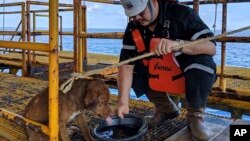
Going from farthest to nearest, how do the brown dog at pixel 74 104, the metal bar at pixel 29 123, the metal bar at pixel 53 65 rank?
the brown dog at pixel 74 104 → the metal bar at pixel 29 123 → the metal bar at pixel 53 65

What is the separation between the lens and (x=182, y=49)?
2633 millimetres

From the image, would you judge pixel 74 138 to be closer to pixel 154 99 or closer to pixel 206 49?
pixel 154 99

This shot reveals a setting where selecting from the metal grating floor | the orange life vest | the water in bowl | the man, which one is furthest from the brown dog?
the orange life vest

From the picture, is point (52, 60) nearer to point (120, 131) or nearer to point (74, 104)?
point (74, 104)

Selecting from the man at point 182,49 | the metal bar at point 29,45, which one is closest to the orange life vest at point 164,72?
the man at point 182,49

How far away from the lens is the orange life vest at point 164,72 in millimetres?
2900

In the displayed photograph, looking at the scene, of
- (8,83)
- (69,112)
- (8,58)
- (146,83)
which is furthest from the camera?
(8,58)

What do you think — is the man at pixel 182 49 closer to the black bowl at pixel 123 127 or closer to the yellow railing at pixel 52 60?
the black bowl at pixel 123 127

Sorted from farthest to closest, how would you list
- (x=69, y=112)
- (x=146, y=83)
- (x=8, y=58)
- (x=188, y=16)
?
1. (x=8, y=58)
2. (x=146, y=83)
3. (x=188, y=16)
4. (x=69, y=112)

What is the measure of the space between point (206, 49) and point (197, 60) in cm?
12

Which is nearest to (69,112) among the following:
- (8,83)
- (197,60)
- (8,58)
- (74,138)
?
(74,138)

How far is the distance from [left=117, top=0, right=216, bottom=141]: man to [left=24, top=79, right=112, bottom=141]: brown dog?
0.79 ft

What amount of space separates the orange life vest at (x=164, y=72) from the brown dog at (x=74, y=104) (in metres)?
0.55

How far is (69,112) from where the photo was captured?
258 centimetres
